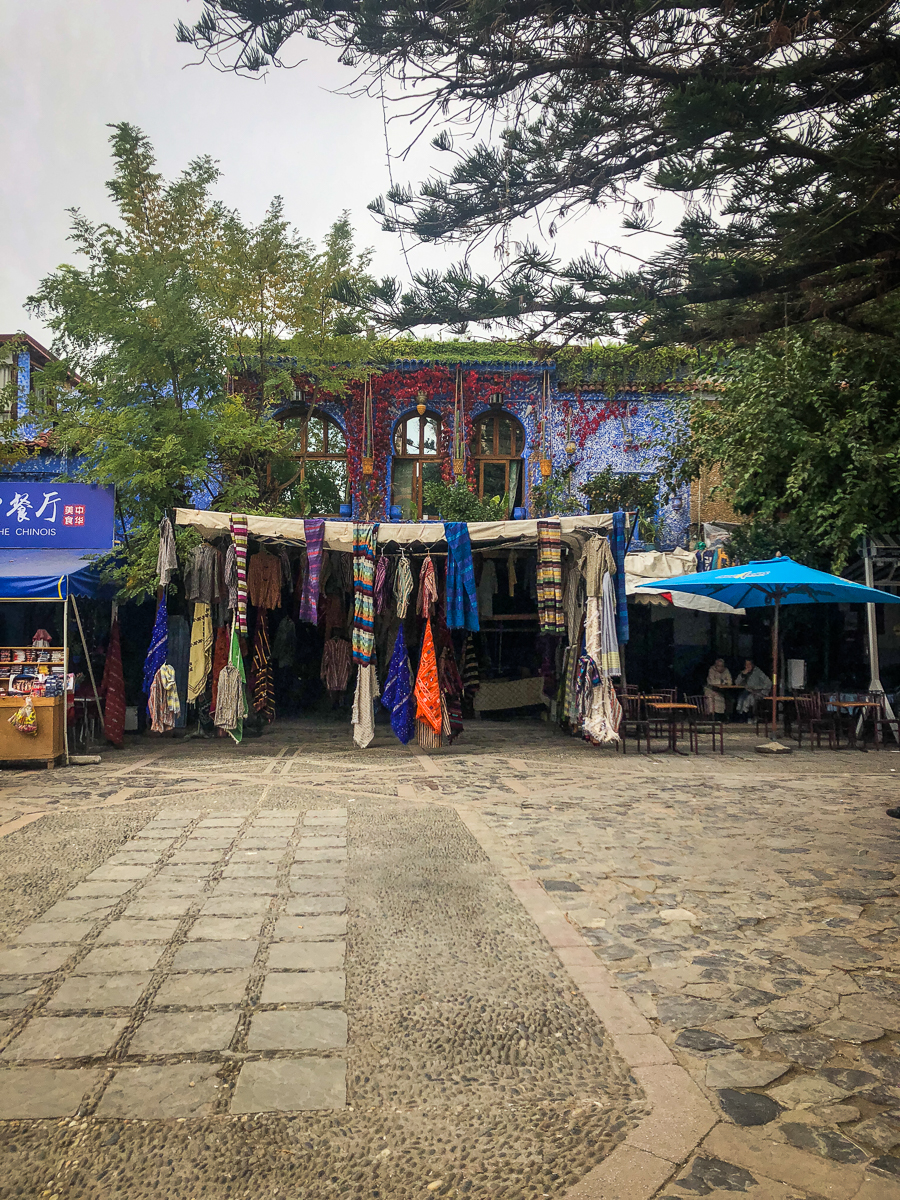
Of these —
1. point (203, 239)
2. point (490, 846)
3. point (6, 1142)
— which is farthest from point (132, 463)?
point (6, 1142)

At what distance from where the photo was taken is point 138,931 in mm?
4262

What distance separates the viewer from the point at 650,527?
16750 millimetres

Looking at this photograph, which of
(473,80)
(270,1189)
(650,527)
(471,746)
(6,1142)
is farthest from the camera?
(650,527)

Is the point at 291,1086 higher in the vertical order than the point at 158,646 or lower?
lower

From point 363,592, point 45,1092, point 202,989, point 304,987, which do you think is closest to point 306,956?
point 304,987

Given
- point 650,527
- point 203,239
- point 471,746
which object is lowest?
point 471,746

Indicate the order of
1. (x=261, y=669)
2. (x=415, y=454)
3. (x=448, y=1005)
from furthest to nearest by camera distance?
(x=415, y=454), (x=261, y=669), (x=448, y=1005)

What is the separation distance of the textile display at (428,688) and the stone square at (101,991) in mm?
6950

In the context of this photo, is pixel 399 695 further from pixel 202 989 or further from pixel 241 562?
pixel 202 989

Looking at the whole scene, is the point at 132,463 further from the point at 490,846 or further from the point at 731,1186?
the point at 731,1186

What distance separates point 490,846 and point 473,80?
186 inches

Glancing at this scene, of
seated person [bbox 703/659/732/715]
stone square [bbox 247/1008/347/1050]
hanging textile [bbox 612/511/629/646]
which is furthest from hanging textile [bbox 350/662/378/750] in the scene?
stone square [bbox 247/1008/347/1050]

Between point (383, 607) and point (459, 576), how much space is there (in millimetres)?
1495

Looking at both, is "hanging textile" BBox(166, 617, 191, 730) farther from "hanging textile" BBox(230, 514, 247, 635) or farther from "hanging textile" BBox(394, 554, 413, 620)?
"hanging textile" BBox(394, 554, 413, 620)
